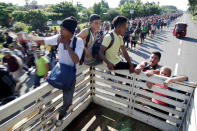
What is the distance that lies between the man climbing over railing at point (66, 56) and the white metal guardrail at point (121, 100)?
11.2 inches

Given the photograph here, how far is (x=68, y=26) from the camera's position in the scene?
2006mm

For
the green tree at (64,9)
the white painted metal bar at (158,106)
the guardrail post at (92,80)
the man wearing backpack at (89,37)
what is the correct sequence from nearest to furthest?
the white painted metal bar at (158,106) < the man wearing backpack at (89,37) < the guardrail post at (92,80) < the green tree at (64,9)

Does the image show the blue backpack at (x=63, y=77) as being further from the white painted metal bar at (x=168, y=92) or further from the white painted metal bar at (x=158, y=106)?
the white painted metal bar at (x=158, y=106)

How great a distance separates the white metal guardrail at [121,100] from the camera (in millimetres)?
2255

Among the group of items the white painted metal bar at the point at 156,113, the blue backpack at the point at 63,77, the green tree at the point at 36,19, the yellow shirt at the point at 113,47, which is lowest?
the white painted metal bar at the point at 156,113

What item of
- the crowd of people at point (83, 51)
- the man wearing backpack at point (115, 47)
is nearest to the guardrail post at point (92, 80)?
the crowd of people at point (83, 51)

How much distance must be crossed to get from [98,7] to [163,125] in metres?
40.6

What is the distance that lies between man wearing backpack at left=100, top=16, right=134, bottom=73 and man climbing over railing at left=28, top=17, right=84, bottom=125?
71 centimetres

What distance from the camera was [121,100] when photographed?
3.34 metres

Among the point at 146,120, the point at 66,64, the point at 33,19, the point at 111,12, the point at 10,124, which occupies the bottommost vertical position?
the point at 146,120

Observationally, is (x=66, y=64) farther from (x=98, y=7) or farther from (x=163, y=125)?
(x=98, y=7)

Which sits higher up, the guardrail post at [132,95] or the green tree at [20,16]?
the green tree at [20,16]

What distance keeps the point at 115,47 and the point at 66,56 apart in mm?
1078

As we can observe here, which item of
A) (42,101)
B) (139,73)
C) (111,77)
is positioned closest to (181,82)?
(139,73)
